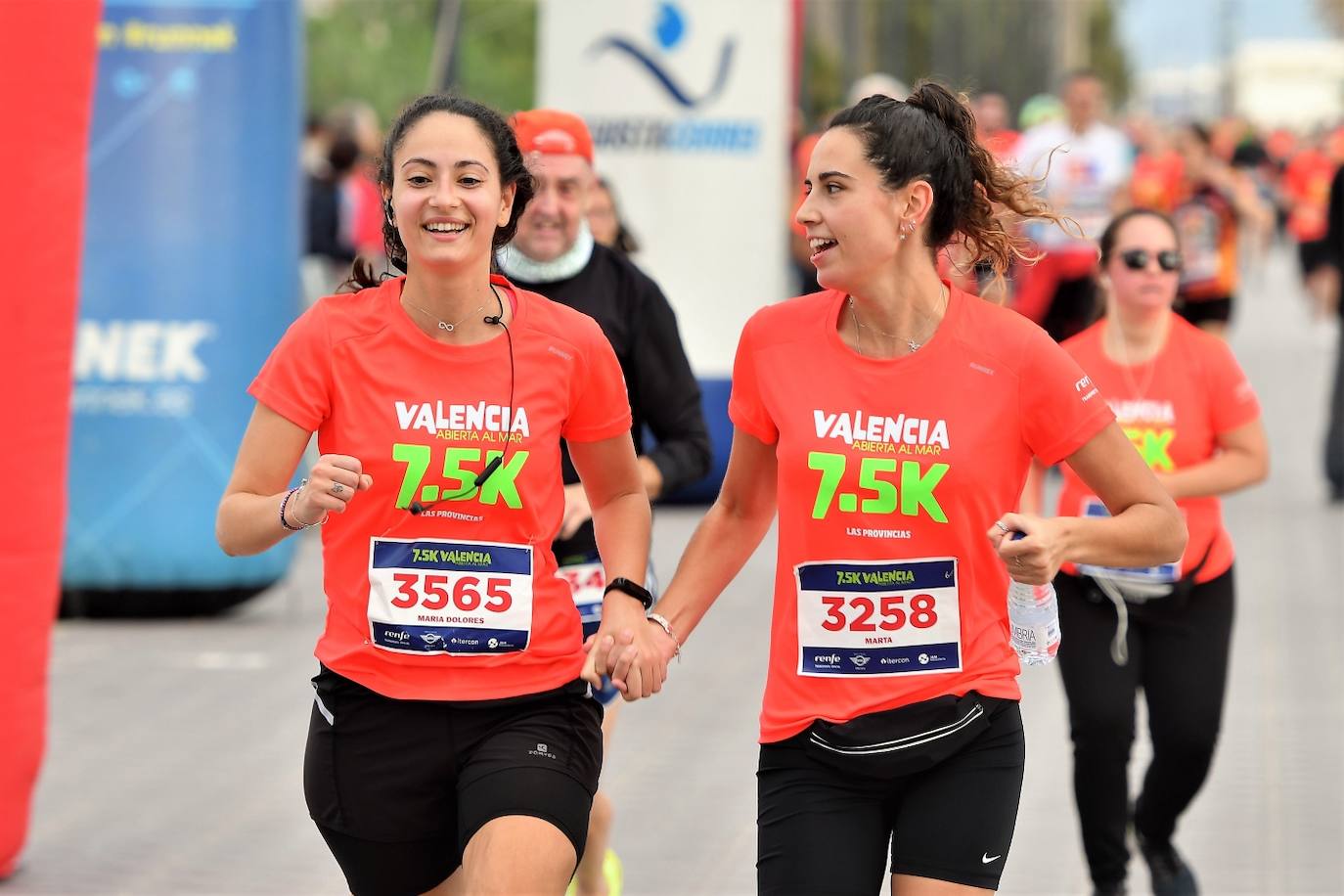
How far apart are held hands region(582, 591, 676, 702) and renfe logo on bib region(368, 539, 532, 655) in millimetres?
191

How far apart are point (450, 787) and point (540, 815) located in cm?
20

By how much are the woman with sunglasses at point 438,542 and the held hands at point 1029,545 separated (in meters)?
0.69

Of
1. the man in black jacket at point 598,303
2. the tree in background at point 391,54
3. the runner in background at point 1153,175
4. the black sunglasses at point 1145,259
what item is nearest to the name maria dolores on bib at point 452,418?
the man in black jacket at point 598,303

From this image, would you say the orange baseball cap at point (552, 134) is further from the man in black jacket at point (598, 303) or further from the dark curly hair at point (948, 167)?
the dark curly hair at point (948, 167)

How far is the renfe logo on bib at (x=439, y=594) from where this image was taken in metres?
3.73

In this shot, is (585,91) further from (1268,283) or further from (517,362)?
(1268,283)

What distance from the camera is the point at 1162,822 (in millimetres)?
5805

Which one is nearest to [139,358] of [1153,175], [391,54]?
[1153,175]

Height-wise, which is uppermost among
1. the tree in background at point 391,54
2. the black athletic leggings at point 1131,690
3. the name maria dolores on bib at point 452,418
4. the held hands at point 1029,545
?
the tree in background at point 391,54

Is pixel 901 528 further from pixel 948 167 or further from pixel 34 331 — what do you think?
pixel 34 331

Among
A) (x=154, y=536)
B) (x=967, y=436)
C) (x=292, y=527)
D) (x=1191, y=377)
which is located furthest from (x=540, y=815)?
(x=154, y=536)

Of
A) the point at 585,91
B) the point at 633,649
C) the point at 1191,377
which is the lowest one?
the point at 633,649

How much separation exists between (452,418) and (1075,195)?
35.2ft

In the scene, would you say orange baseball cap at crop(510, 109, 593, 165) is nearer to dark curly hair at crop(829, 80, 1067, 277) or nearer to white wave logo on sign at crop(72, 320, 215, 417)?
dark curly hair at crop(829, 80, 1067, 277)
